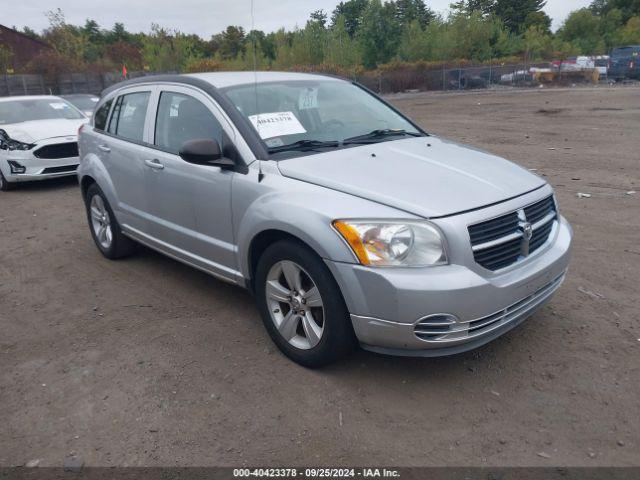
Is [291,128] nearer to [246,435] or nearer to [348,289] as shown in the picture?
[348,289]

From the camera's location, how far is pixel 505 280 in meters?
3.02

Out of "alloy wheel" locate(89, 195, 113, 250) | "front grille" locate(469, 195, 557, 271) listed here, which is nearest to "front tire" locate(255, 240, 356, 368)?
"front grille" locate(469, 195, 557, 271)

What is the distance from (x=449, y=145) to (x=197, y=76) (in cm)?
205

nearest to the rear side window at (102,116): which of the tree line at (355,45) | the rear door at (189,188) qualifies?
the rear door at (189,188)

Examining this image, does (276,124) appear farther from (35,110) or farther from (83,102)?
(83,102)

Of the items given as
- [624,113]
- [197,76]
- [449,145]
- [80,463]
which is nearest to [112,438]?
[80,463]

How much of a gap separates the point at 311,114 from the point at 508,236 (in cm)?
179

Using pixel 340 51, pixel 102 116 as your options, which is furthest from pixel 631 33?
pixel 102 116

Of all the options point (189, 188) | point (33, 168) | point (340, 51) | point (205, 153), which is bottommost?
point (33, 168)

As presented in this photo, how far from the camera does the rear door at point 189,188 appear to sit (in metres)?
3.83

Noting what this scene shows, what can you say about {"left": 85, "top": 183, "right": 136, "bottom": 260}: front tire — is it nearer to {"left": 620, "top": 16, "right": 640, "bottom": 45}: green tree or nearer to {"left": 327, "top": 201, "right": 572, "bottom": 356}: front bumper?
{"left": 327, "top": 201, "right": 572, "bottom": 356}: front bumper

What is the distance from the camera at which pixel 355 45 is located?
50812 mm

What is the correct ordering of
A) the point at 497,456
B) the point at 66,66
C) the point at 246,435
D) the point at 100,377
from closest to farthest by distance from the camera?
the point at 497,456 < the point at 246,435 < the point at 100,377 < the point at 66,66

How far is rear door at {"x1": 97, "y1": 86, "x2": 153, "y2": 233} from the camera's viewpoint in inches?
184
